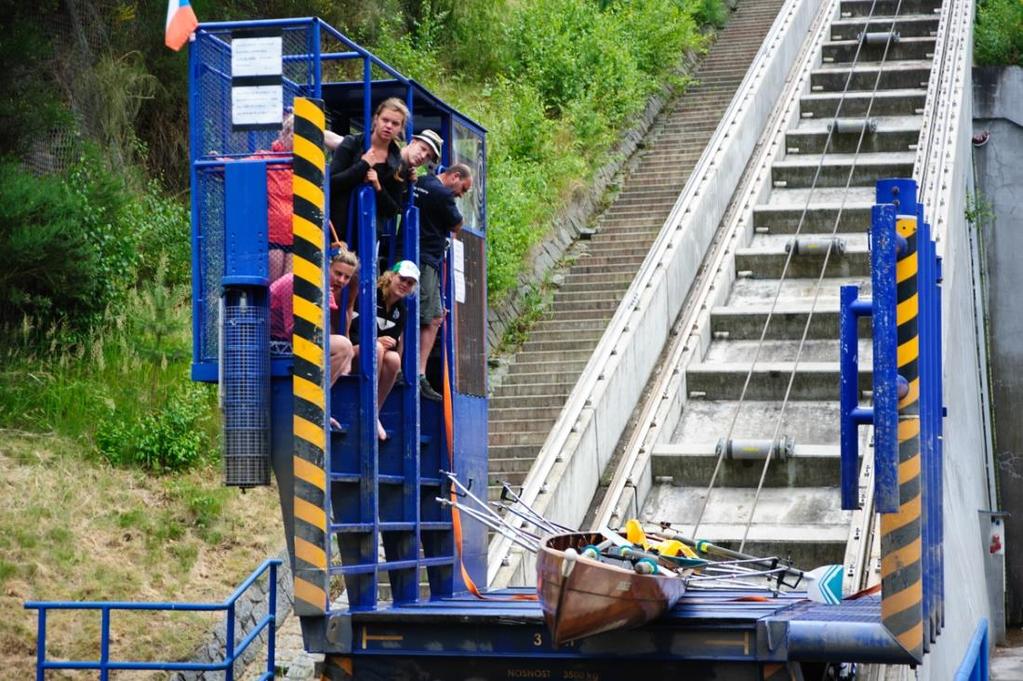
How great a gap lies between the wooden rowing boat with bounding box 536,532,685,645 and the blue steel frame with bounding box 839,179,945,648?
Answer: 3.52ft

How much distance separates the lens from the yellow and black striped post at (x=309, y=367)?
670 centimetres

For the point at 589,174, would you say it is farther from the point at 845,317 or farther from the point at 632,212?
the point at 845,317

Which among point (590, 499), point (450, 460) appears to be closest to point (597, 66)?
point (590, 499)

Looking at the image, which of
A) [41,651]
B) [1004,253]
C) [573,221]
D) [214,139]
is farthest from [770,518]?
[1004,253]

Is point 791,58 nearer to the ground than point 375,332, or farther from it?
farther from it

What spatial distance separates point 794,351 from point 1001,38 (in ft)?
47.4

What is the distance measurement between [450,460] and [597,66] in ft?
50.0

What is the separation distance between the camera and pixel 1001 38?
2744cm

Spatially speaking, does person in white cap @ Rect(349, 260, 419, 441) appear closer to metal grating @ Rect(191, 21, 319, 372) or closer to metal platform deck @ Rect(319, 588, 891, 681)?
metal grating @ Rect(191, 21, 319, 372)

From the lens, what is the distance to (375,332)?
298 inches

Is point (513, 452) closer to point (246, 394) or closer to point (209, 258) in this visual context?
point (209, 258)

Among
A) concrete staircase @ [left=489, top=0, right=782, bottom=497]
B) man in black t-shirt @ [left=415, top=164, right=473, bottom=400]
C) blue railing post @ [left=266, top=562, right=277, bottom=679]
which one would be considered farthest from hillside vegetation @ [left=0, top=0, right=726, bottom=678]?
man in black t-shirt @ [left=415, top=164, right=473, bottom=400]

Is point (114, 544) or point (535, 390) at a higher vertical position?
point (535, 390)

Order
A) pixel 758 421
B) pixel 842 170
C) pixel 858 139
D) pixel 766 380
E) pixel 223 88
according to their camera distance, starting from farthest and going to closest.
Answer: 1. pixel 858 139
2. pixel 842 170
3. pixel 766 380
4. pixel 758 421
5. pixel 223 88
